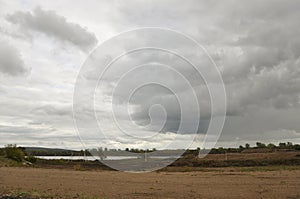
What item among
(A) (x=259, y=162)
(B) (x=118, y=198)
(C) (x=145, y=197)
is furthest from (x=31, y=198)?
(A) (x=259, y=162)

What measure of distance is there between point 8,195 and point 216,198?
13.5 metres

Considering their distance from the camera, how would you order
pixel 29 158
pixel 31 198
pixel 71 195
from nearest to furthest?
pixel 31 198
pixel 71 195
pixel 29 158

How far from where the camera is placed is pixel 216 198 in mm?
24594

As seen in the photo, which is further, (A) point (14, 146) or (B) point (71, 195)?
(A) point (14, 146)

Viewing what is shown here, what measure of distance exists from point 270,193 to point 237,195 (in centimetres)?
259

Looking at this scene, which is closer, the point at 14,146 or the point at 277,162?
the point at 277,162

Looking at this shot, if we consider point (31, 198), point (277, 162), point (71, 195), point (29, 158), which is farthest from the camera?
point (29, 158)

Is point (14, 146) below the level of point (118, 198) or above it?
above

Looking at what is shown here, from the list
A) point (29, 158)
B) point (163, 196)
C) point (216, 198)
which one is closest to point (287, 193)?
point (216, 198)

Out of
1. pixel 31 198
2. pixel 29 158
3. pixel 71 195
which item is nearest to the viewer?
pixel 31 198

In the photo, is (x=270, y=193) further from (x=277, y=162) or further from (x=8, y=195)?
(x=277, y=162)

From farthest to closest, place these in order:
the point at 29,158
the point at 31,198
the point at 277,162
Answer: the point at 29,158 → the point at 277,162 → the point at 31,198

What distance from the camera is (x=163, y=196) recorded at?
25812 millimetres

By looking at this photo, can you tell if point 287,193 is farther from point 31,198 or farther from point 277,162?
point 277,162
